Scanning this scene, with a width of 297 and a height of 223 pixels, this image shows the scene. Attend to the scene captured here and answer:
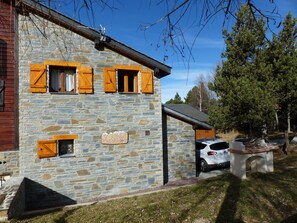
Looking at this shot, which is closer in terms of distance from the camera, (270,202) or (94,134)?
(270,202)

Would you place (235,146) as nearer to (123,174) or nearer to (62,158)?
(123,174)

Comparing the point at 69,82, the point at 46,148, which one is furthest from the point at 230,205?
the point at 69,82

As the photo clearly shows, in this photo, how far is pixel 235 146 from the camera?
10203 mm

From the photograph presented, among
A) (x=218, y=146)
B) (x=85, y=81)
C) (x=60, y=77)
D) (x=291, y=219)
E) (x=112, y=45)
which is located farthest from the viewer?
(x=218, y=146)

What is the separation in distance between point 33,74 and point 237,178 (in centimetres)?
847

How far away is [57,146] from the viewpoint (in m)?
9.70

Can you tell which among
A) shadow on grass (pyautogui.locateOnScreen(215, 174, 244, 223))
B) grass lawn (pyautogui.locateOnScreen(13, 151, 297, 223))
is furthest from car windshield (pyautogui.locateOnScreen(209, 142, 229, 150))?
grass lawn (pyautogui.locateOnScreen(13, 151, 297, 223))

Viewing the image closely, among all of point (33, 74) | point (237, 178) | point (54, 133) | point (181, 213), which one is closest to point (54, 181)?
point (54, 133)

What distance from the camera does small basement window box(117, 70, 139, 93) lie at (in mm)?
10969

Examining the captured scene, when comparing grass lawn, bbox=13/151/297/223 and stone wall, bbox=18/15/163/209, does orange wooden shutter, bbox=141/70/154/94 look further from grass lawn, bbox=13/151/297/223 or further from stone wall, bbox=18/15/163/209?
grass lawn, bbox=13/151/297/223

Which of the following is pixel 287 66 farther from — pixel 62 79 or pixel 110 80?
pixel 62 79

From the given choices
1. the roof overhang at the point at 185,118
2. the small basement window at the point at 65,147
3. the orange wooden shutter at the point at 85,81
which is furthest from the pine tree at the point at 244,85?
the small basement window at the point at 65,147

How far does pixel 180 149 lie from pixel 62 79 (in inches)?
239

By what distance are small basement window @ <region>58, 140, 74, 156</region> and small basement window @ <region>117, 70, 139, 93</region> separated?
292 centimetres
